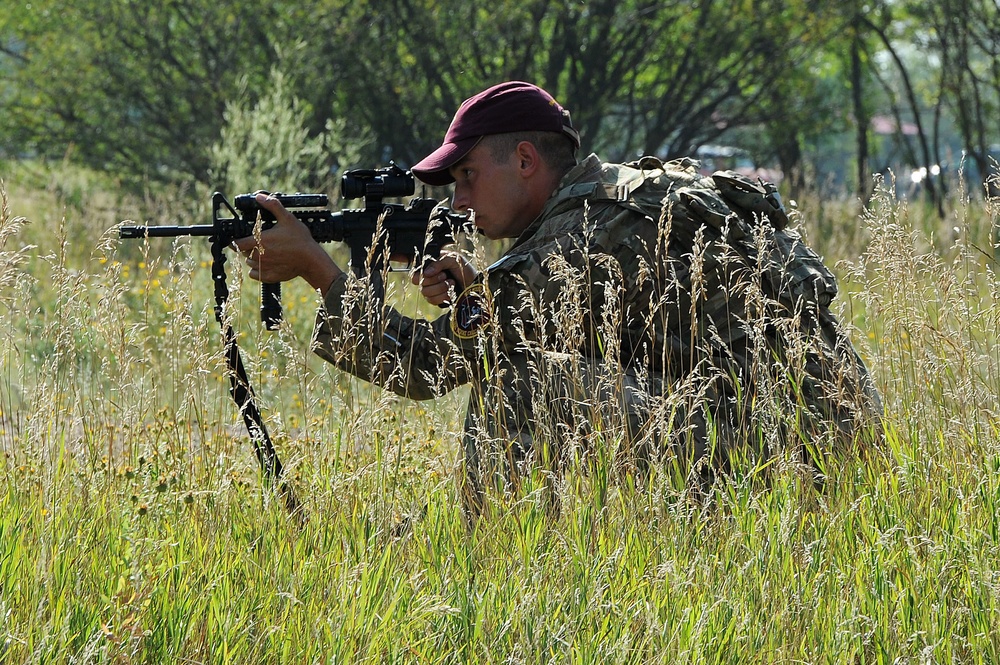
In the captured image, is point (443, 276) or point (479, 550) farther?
point (443, 276)

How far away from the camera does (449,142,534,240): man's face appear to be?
11.4ft

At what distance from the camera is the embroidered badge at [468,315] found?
312 centimetres

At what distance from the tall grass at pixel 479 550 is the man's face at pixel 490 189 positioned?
756 millimetres

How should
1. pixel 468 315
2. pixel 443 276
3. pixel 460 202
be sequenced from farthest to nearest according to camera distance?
pixel 460 202 < pixel 443 276 < pixel 468 315

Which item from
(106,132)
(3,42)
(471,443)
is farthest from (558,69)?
(471,443)

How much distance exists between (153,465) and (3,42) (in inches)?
468

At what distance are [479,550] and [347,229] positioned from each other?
3.82 feet

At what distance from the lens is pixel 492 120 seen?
344 centimetres

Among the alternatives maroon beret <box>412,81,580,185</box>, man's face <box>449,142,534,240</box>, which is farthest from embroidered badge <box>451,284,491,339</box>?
maroon beret <box>412,81,580,185</box>

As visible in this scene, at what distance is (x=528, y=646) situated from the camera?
2.20 meters

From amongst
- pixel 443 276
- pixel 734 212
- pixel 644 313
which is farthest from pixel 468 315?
pixel 734 212

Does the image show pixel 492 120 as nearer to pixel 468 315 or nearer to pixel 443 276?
pixel 443 276

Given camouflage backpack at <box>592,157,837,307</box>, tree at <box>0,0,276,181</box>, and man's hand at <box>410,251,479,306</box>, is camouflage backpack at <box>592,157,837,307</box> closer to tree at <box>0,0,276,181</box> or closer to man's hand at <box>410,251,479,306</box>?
man's hand at <box>410,251,479,306</box>

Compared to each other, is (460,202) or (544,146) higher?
(544,146)
